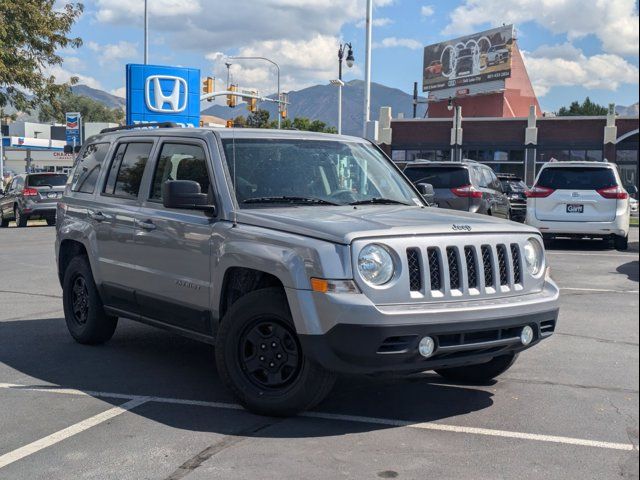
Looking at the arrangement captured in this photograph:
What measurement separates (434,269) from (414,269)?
14cm

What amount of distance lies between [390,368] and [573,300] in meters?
6.21

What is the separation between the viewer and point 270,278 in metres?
5.43

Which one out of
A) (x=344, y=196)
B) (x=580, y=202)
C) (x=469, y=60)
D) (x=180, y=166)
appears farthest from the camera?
(x=469, y=60)

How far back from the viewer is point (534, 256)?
5594 millimetres

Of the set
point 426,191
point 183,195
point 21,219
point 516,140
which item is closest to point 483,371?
point 426,191

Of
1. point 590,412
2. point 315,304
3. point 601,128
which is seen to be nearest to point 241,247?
point 315,304

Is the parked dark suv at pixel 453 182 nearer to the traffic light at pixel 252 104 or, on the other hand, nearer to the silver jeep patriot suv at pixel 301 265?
the silver jeep patriot suv at pixel 301 265

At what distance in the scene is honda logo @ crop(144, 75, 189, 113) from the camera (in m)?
27.4

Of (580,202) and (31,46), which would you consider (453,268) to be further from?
(31,46)

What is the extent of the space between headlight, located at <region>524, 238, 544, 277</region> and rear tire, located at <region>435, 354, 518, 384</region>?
0.80 meters

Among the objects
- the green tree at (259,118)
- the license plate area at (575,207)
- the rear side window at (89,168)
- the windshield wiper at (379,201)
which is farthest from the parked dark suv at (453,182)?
the green tree at (259,118)

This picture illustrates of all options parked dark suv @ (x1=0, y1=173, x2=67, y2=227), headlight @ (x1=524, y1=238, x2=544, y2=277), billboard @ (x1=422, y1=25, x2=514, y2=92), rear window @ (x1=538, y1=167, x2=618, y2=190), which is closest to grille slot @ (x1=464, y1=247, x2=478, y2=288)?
headlight @ (x1=524, y1=238, x2=544, y2=277)

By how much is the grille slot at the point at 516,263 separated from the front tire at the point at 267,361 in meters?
1.37

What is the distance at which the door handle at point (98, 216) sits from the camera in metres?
7.12
